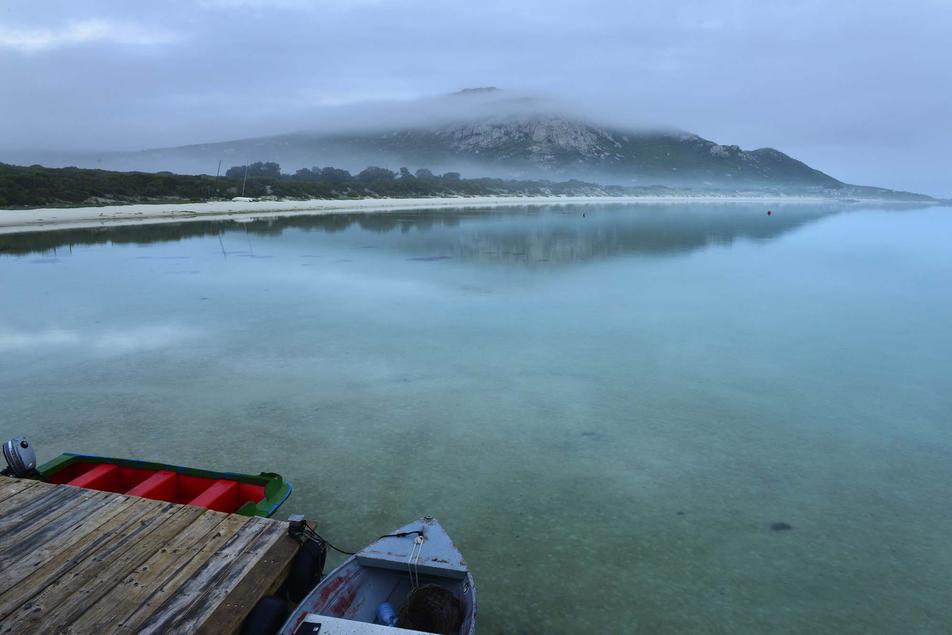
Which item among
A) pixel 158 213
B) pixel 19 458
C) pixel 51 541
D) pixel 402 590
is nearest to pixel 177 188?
pixel 158 213

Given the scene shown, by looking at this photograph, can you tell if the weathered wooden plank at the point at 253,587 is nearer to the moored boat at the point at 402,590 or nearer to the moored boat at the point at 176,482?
the moored boat at the point at 402,590

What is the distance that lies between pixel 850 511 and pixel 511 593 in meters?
4.18

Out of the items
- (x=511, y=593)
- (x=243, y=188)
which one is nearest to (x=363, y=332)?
(x=511, y=593)

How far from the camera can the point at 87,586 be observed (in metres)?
4.17

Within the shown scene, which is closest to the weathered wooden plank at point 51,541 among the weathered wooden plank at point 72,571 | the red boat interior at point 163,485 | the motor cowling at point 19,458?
the weathered wooden plank at point 72,571

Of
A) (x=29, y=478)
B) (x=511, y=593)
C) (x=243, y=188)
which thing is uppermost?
(x=243, y=188)

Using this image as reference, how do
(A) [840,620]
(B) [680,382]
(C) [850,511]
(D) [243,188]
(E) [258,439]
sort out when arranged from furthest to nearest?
(D) [243,188] → (B) [680,382] → (E) [258,439] → (C) [850,511] → (A) [840,620]

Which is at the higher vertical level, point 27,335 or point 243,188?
point 243,188

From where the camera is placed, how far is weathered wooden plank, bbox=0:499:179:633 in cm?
384

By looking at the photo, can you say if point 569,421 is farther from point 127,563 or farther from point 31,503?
point 31,503

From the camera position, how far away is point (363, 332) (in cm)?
1381

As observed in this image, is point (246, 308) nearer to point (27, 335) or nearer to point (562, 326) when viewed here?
point (27, 335)

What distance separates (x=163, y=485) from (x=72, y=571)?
151cm

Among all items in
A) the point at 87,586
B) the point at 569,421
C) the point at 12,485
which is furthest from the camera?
the point at 569,421
